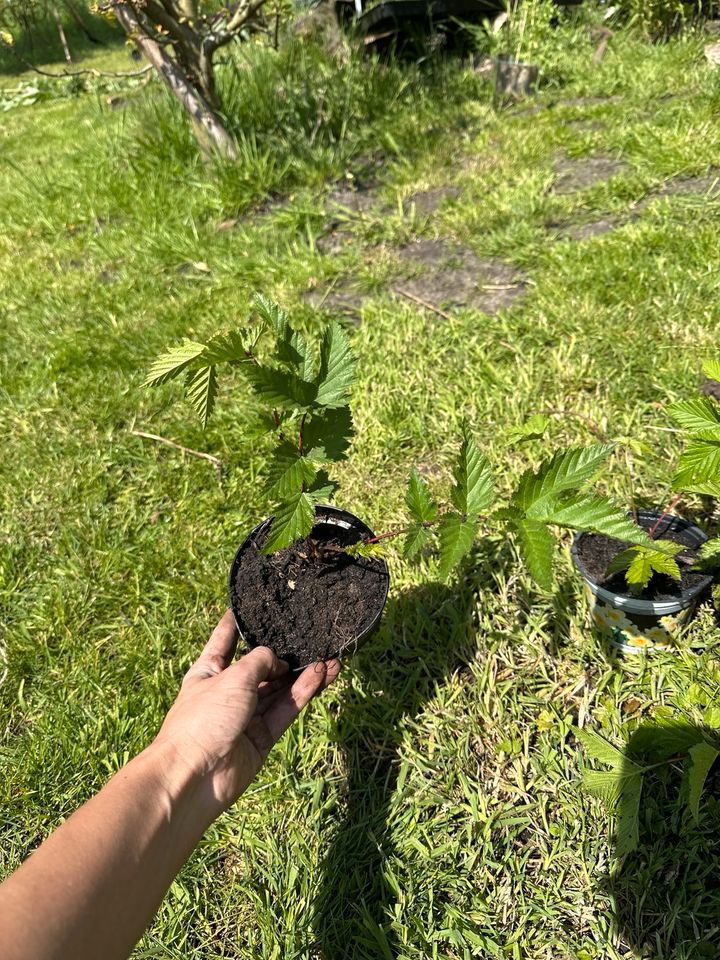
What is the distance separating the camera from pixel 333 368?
1.33 metres

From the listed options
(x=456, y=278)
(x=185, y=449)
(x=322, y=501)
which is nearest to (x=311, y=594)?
(x=322, y=501)

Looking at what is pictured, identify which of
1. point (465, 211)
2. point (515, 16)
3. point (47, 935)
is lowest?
point (465, 211)

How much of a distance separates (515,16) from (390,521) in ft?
18.6

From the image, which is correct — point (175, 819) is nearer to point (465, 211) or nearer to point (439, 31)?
point (465, 211)

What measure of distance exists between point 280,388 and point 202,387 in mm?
186

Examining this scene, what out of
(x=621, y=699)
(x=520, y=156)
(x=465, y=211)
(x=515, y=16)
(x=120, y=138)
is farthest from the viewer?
(x=515, y=16)

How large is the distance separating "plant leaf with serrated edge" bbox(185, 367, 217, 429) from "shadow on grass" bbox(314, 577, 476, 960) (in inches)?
36.6

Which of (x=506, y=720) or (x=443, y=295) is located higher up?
(x=443, y=295)

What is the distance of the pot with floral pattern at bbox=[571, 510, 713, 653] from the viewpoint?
152 cm

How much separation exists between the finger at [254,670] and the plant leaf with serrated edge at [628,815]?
32.2 inches

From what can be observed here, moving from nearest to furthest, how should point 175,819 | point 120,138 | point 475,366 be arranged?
point 175,819
point 475,366
point 120,138

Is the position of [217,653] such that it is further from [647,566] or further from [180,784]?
[647,566]

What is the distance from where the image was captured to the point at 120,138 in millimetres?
4715

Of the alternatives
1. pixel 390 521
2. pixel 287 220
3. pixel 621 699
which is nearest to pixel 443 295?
pixel 287 220
